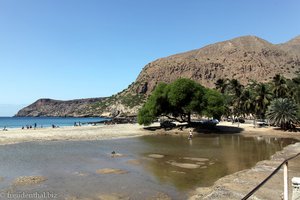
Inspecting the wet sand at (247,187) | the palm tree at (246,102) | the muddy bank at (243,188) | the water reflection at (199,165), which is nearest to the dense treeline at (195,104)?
the palm tree at (246,102)

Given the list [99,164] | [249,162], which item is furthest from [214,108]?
[99,164]

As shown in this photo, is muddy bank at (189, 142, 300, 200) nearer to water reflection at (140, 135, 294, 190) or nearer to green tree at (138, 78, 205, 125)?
water reflection at (140, 135, 294, 190)

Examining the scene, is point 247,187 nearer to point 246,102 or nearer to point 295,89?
point 246,102

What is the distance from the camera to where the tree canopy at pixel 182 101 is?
65.5 meters

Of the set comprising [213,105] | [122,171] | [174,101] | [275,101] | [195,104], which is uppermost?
[174,101]

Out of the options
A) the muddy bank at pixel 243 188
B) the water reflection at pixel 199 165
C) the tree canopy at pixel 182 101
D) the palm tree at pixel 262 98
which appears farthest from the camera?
the palm tree at pixel 262 98

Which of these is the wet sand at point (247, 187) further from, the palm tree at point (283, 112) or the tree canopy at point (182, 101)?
the tree canopy at point (182, 101)

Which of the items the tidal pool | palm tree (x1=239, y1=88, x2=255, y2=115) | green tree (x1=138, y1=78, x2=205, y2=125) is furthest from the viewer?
palm tree (x1=239, y1=88, x2=255, y2=115)

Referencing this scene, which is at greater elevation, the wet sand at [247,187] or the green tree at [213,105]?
the green tree at [213,105]

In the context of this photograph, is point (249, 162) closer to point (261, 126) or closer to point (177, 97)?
point (177, 97)

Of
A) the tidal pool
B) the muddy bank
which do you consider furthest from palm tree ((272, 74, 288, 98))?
the muddy bank

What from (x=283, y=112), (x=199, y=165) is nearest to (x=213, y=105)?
(x=283, y=112)

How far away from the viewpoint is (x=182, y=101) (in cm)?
6694

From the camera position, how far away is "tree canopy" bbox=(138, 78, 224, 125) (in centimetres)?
6550
